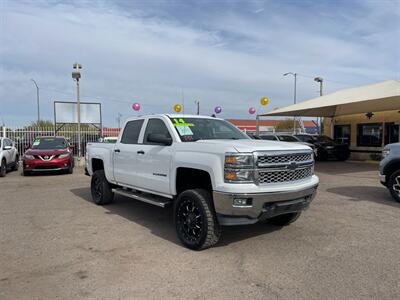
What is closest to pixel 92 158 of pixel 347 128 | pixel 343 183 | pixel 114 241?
pixel 114 241

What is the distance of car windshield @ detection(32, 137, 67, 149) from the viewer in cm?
1462

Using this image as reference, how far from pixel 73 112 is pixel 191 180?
18819mm

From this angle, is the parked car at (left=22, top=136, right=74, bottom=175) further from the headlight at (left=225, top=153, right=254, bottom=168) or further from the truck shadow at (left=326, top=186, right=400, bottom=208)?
the headlight at (left=225, top=153, right=254, bottom=168)

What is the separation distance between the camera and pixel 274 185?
477 cm

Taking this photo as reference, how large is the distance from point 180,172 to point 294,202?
175cm

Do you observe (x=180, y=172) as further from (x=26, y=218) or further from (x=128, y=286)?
(x=26, y=218)

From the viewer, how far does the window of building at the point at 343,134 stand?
23000mm

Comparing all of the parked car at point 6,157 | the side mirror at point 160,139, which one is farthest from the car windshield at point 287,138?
the side mirror at point 160,139

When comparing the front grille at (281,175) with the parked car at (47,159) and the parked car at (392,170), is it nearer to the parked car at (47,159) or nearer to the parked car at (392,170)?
the parked car at (392,170)

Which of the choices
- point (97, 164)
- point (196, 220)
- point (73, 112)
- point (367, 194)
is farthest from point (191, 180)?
point (73, 112)

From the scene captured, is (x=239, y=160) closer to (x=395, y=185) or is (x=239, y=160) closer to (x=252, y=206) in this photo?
(x=252, y=206)

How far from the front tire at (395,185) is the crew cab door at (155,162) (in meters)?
5.55

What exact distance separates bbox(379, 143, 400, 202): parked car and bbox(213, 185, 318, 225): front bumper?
447 centimetres

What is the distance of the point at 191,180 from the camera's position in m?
5.49
